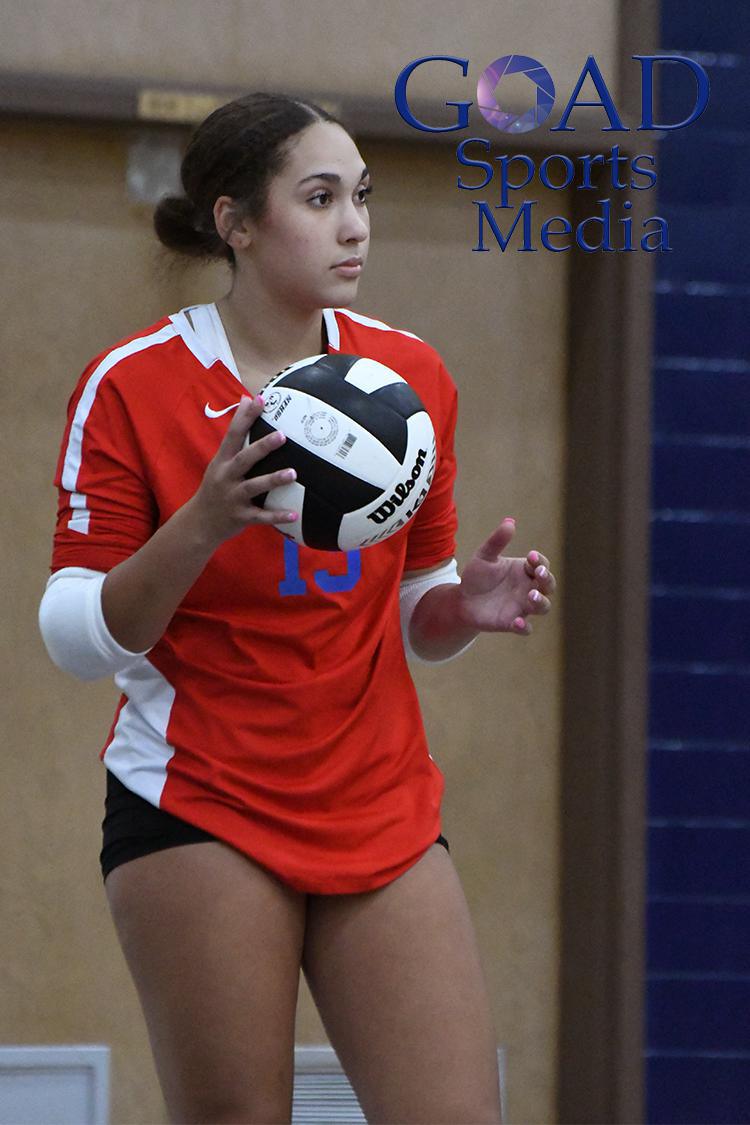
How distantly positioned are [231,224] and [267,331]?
0.16 metres

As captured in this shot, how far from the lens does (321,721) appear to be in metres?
1.85

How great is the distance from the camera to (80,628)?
1786 mm

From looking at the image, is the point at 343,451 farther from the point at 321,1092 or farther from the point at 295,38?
the point at 321,1092

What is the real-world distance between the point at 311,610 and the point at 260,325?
398 millimetres

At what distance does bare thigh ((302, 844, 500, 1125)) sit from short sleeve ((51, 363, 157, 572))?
1.64ft

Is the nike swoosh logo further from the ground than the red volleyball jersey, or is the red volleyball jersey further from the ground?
the nike swoosh logo

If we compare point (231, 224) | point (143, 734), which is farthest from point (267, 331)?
point (143, 734)

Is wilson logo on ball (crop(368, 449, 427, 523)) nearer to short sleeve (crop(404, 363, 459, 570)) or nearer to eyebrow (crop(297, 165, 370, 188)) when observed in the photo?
short sleeve (crop(404, 363, 459, 570))

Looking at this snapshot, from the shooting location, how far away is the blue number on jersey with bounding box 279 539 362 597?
1850 millimetres

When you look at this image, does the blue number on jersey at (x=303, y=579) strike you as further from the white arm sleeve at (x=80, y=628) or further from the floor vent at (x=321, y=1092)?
the floor vent at (x=321, y=1092)

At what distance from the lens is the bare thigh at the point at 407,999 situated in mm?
1735

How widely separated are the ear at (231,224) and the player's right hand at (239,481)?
44 centimetres

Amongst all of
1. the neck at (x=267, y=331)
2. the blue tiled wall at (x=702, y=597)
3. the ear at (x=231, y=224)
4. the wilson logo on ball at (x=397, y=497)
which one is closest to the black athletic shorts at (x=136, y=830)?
the wilson logo on ball at (x=397, y=497)

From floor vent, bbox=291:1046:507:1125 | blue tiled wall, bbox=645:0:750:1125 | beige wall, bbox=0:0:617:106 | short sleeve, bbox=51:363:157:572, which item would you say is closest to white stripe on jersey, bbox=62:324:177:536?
short sleeve, bbox=51:363:157:572
